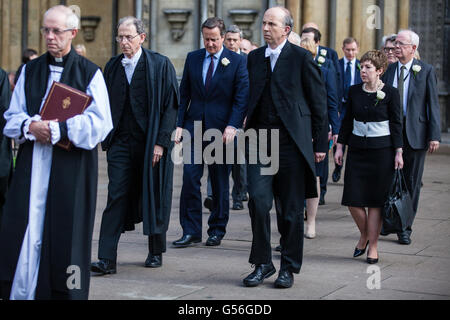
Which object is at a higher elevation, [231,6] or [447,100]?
[231,6]

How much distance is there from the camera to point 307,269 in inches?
290

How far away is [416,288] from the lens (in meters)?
6.73

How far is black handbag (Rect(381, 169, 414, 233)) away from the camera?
25.7 feet

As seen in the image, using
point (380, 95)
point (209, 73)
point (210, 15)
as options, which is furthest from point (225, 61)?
point (210, 15)

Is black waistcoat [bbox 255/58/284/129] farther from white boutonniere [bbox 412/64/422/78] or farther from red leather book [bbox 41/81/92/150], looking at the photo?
white boutonniere [bbox 412/64/422/78]

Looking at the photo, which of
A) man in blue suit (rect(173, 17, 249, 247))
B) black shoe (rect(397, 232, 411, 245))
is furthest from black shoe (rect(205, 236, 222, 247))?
black shoe (rect(397, 232, 411, 245))

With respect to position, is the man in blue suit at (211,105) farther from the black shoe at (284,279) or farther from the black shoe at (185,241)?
the black shoe at (284,279)

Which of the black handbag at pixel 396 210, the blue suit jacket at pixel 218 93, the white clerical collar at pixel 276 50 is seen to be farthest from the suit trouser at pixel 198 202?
the white clerical collar at pixel 276 50

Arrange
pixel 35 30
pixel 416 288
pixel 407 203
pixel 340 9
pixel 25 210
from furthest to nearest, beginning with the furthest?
1. pixel 35 30
2. pixel 340 9
3. pixel 407 203
4. pixel 416 288
5. pixel 25 210

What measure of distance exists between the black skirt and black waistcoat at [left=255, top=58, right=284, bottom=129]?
1.38 meters
